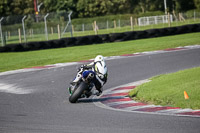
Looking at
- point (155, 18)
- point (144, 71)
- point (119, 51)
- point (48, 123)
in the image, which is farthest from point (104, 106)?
point (155, 18)

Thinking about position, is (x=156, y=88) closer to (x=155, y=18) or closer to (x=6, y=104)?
(x=6, y=104)

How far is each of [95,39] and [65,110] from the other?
20303 millimetres

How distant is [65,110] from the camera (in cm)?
898

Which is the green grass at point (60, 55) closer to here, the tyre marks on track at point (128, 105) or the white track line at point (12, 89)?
the white track line at point (12, 89)

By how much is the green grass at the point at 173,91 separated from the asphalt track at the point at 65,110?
4.11ft

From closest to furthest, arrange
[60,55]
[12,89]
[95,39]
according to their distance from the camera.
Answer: [12,89]
[60,55]
[95,39]

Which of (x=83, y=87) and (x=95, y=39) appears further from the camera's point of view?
(x=95, y=39)

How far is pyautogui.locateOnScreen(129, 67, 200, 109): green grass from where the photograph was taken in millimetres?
9000

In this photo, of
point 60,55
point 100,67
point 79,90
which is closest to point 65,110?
point 79,90

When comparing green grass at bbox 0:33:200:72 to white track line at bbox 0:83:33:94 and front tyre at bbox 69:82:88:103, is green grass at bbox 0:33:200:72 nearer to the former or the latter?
white track line at bbox 0:83:33:94

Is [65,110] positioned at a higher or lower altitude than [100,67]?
lower

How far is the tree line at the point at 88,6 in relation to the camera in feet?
226

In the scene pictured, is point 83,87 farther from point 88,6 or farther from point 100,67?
point 88,6

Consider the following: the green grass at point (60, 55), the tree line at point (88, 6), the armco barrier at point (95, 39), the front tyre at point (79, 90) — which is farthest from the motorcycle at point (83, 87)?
the tree line at point (88, 6)
